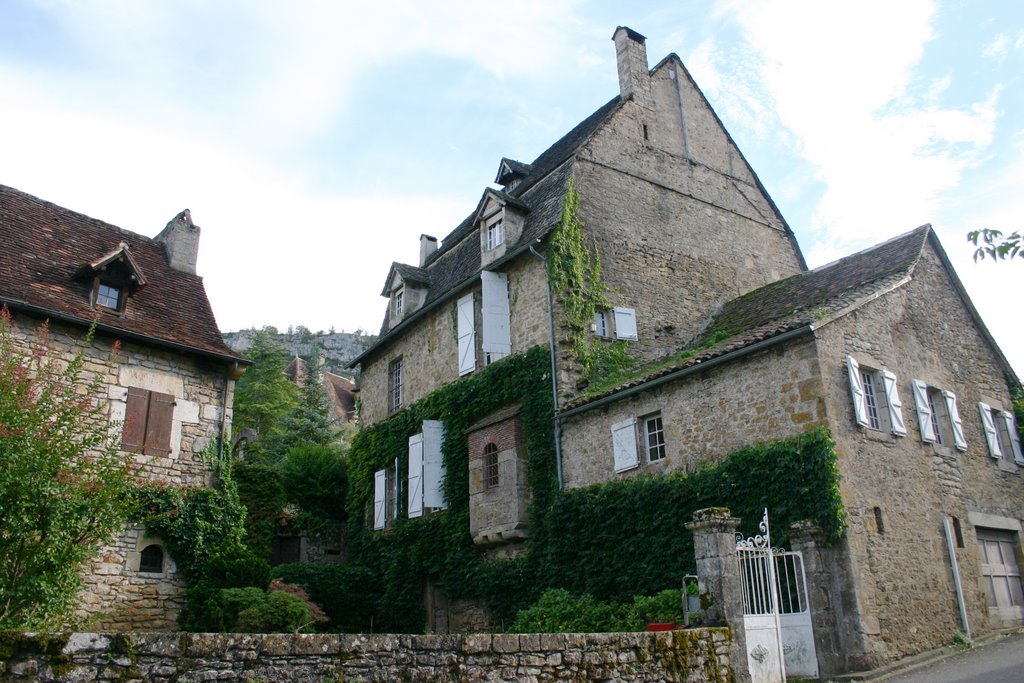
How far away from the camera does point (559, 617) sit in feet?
45.7

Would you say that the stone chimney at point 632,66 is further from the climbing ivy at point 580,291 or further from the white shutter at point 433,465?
the white shutter at point 433,465

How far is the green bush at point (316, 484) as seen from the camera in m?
24.3

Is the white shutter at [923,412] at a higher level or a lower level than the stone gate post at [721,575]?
higher

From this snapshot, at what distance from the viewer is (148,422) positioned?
15070mm

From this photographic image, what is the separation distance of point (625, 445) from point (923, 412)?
5.30 meters

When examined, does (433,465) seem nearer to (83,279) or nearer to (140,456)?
(140,456)

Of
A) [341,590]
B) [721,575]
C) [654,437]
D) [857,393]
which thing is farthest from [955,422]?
[341,590]

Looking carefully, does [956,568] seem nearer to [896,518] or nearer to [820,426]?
[896,518]

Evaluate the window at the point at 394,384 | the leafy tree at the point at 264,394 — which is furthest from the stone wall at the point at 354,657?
the leafy tree at the point at 264,394

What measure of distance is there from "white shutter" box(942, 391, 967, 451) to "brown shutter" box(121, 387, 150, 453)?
15.1 m

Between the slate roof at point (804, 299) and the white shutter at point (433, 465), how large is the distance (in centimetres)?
454

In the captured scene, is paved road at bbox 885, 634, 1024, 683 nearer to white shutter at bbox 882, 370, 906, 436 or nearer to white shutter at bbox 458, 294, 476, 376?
white shutter at bbox 882, 370, 906, 436

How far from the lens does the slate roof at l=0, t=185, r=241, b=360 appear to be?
582 inches

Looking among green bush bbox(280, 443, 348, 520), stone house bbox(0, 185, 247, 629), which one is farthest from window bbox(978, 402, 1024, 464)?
green bush bbox(280, 443, 348, 520)
